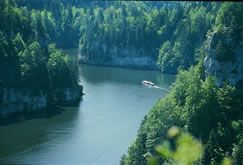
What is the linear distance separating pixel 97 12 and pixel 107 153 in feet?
346

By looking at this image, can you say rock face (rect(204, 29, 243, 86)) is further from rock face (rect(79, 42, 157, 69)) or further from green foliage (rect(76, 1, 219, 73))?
rock face (rect(79, 42, 157, 69))


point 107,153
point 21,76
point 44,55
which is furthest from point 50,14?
point 107,153

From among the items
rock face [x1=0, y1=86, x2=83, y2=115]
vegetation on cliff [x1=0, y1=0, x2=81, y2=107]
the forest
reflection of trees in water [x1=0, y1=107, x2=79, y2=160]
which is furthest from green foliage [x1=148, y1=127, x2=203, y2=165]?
vegetation on cliff [x1=0, y1=0, x2=81, y2=107]

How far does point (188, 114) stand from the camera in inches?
2084

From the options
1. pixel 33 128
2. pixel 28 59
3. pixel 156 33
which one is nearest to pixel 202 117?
pixel 33 128

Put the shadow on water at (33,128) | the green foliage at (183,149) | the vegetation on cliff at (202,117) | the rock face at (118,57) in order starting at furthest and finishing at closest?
1. the rock face at (118,57)
2. the shadow on water at (33,128)
3. the vegetation on cliff at (202,117)
4. the green foliage at (183,149)

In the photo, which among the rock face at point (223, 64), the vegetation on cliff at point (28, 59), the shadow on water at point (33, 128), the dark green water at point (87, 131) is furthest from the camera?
the vegetation on cliff at point (28, 59)

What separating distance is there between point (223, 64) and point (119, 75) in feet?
185

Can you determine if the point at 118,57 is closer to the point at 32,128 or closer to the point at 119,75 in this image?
the point at 119,75

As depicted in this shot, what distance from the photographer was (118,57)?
13638 cm

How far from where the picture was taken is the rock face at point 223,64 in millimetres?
56375

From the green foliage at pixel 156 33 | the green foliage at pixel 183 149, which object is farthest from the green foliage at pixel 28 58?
the green foliage at pixel 183 149

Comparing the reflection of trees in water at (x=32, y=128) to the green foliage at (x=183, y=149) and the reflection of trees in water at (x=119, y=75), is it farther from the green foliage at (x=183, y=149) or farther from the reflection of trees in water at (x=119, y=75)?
the green foliage at (x=183, y=149)

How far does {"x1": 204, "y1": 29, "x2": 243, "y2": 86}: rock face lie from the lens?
56.4 meters
